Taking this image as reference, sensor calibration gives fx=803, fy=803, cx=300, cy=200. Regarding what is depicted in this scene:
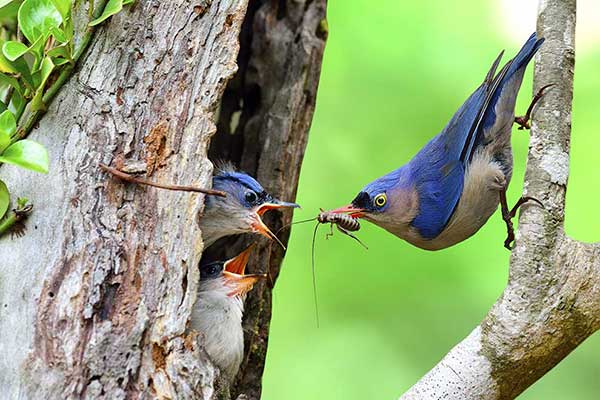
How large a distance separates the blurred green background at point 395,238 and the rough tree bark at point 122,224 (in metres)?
2.87

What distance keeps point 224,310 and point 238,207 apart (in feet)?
1.91

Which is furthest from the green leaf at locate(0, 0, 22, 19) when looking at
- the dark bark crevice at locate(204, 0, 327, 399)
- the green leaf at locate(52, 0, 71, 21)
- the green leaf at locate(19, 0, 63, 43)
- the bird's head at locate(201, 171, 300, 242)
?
the dark bark crevice at locate(204, 0, 327, 399)

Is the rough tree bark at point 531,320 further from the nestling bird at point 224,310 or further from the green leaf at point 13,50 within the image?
the green leaf at point 13,50

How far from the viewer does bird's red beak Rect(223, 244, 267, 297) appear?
3.85 meters

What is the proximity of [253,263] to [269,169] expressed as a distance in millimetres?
512

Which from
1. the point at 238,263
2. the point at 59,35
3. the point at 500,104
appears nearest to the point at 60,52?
the point at 59,35

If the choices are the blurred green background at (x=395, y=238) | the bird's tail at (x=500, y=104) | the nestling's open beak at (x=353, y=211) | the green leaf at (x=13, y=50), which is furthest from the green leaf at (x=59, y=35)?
the blurred green background at (x=395, y=238)

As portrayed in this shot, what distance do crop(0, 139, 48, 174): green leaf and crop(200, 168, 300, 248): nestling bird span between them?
1.36 metres

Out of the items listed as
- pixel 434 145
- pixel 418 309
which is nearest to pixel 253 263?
pixel 434 145

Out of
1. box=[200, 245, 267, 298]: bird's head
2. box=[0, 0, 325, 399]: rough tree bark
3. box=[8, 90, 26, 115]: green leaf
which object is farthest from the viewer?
box=[200, 245, 267, 298]: bird's head

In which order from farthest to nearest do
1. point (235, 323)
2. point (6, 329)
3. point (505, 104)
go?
point (505, 104)
point (235, 323)
point (6, 329)

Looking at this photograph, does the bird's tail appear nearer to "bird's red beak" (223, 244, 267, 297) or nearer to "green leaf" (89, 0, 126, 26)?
"bird's red beak" (223, 244, 267, 297)

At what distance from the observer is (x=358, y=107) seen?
6.27 m

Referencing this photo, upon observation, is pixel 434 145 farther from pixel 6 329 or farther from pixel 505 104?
pixel 6 329
